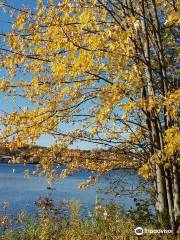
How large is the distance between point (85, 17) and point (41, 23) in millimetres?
2131

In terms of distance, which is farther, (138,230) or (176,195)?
(138,230)

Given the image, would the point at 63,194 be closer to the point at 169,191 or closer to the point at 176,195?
the point at 169,191

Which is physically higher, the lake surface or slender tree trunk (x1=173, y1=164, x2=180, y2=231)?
the lake surface

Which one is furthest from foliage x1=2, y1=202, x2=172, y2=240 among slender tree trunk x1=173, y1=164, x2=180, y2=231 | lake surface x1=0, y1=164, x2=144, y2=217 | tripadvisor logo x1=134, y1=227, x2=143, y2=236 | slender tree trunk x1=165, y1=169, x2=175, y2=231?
lake surface x1=0, y1=164, x2=144, y2=217

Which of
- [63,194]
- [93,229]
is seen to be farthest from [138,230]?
[63,194]

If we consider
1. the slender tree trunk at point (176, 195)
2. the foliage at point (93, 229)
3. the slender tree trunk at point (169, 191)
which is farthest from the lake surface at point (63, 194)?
the slender tree trunk at point (176, 195)

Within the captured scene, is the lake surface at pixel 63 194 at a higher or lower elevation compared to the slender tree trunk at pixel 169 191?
higher

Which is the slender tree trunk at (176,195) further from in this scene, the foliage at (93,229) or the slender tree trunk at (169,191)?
the foliage at (93,229)

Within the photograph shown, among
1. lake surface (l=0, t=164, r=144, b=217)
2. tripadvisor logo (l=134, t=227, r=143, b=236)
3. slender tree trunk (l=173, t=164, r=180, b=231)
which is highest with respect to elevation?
lake surface (l=0, t=164, r=144, b=217)

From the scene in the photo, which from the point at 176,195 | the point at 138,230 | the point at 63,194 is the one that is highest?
the point at 63,194

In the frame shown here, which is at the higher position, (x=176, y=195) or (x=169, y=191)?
(x=169, y=191)

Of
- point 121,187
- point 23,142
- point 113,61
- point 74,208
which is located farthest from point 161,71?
point 121,187

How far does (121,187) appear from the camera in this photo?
15633 millimetres

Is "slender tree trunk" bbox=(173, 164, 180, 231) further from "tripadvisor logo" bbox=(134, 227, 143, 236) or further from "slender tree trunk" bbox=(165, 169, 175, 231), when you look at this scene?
"tripadvisor logo" bbox=(134, 227, 143, 236)
